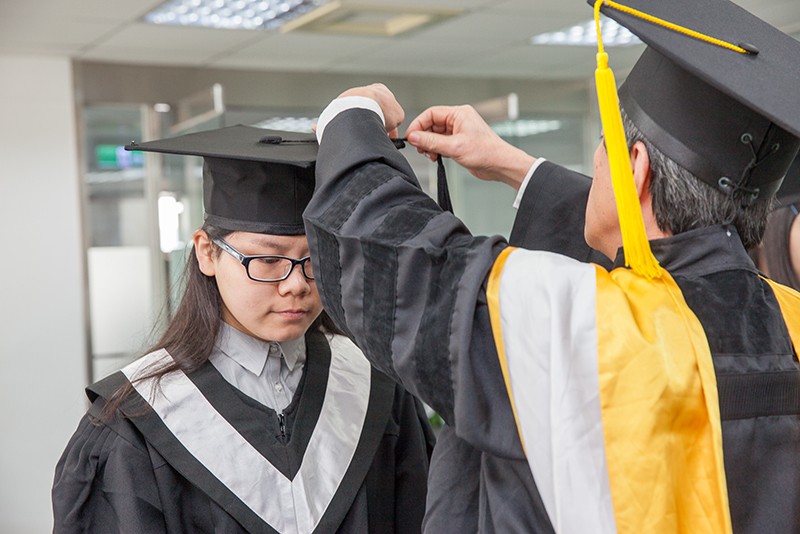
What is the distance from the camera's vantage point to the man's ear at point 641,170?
1.30 m

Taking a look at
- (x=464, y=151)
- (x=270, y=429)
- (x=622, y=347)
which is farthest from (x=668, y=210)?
(x=270, y=429)

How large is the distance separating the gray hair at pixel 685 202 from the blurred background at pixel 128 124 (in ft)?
12.6

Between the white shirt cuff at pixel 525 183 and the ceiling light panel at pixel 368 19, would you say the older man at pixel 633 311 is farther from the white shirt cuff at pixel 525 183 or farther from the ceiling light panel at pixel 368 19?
the ceiling light panel at pixel 368 19

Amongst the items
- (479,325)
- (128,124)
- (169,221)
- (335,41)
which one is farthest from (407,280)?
(128,124)

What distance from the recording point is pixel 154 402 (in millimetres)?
1779

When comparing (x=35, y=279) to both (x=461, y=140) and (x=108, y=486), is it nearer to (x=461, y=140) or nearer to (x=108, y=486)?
(x=108, y=486)

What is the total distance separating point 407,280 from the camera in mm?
1254

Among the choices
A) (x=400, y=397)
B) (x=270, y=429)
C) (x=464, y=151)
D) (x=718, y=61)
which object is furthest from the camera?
(x=400, y=397)

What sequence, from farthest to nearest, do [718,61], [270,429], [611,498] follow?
[270,429], [718,61], [611,498]

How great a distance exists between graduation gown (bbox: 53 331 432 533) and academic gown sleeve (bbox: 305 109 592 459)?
0.53m

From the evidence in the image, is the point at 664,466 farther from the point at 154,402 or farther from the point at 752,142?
the point at 154,402

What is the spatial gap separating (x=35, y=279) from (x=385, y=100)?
A: 16.3 feet

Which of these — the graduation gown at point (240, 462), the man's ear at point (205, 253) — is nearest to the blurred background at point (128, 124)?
the man's ear at point (205, 253)

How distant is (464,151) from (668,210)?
18.9 inches
